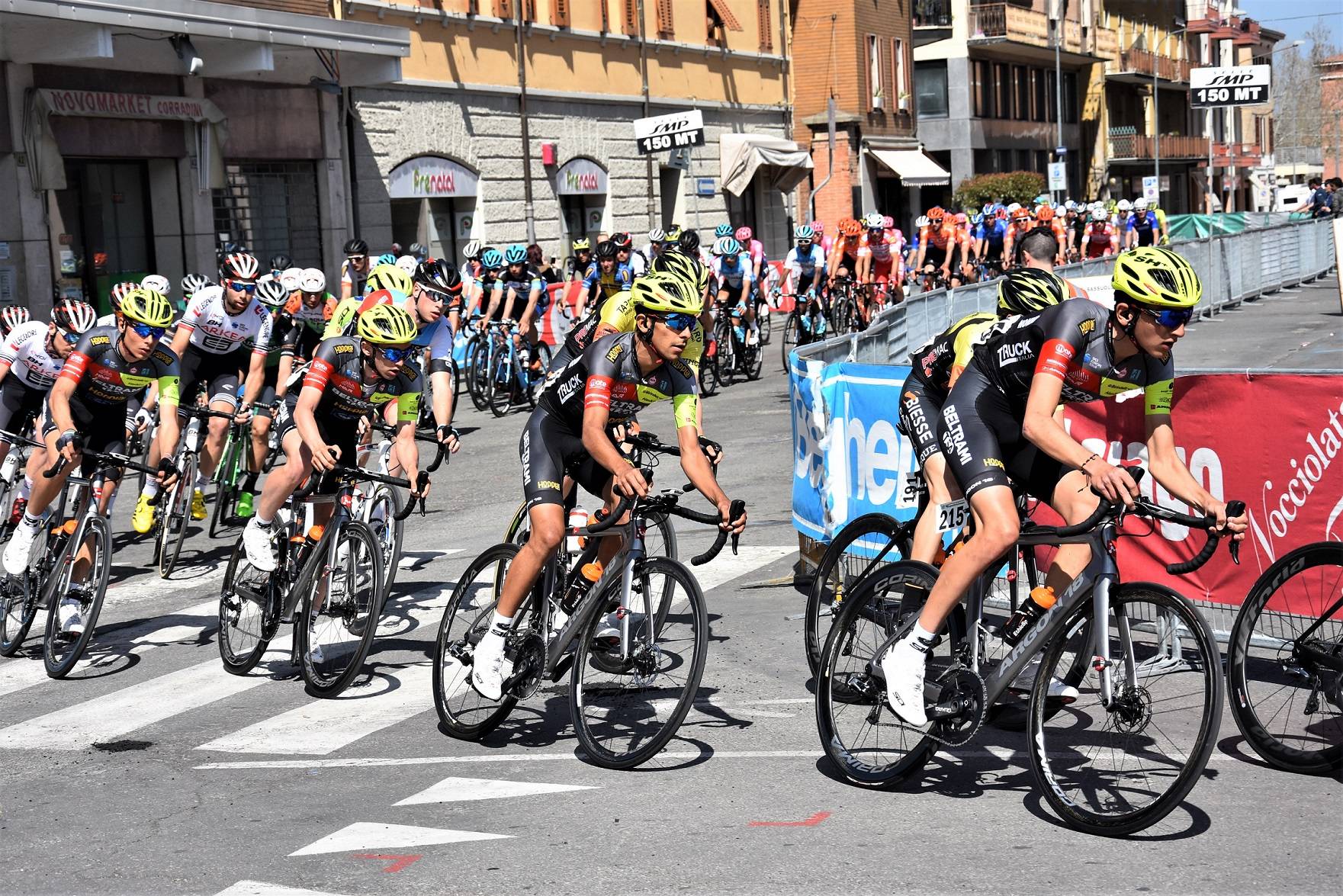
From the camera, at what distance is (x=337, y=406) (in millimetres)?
8570

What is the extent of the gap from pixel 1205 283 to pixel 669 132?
38.7 feet

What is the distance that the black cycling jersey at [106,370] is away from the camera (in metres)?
Result: 9.53

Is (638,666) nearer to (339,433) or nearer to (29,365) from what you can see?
(339,433)

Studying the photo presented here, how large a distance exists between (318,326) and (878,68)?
128 ft

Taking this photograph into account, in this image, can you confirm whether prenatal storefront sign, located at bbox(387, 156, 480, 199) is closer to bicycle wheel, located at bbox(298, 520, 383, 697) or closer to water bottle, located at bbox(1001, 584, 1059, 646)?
bicycle wheel, located at bbox(298, 520, 383, 697)

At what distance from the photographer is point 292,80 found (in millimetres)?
28047

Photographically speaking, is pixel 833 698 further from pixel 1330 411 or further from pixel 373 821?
pixel 1330 411

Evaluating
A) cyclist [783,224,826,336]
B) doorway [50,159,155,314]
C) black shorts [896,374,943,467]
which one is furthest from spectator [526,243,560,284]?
black shorts [896,374,943,467]

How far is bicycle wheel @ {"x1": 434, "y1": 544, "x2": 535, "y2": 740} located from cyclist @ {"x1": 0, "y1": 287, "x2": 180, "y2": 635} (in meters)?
2.59

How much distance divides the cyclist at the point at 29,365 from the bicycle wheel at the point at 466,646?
15.4ft

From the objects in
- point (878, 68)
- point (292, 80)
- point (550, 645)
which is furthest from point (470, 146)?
point (550, 645)

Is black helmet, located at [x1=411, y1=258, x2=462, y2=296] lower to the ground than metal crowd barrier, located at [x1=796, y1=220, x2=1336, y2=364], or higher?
higher

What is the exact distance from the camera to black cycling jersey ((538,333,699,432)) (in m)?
6.69

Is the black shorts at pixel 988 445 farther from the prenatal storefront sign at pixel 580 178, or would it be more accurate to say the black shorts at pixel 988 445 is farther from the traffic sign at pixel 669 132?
the prenatal storefront sign at pixel 580 178
